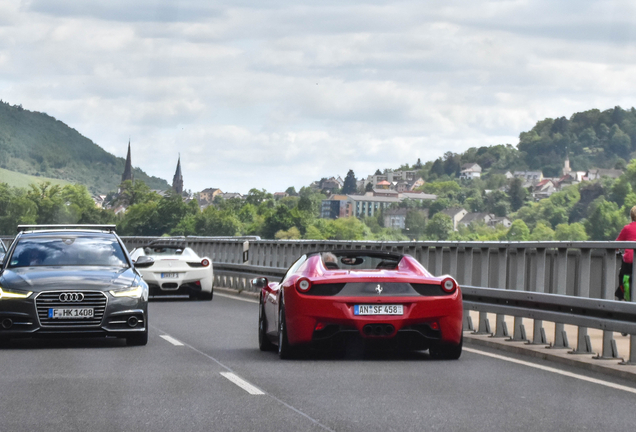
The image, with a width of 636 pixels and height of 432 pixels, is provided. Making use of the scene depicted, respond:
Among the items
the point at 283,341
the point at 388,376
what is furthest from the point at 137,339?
A: the point at 388,376

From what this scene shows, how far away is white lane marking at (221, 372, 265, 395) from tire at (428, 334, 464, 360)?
2.30 metres

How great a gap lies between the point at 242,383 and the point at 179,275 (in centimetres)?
1417

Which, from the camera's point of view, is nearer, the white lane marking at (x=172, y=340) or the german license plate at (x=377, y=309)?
the german license plate at (x=377, y=309)

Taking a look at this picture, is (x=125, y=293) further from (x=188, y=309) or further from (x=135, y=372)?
(x=188, y=309)

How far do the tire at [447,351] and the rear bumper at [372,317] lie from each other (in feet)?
0.95

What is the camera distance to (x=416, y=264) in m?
11.6

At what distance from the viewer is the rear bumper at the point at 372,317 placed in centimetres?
1084

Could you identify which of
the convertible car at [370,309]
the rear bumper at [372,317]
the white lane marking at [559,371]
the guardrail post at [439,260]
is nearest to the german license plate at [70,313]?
the convertible car at [370,309]

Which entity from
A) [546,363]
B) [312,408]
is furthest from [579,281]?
[312,408]

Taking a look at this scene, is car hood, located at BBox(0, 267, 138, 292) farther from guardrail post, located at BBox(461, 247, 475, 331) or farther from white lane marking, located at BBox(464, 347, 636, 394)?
guardrail post, located at BBox(461, 247, 475, 331)

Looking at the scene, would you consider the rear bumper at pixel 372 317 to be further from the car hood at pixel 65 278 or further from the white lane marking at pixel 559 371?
the car hood at pixel 65 278

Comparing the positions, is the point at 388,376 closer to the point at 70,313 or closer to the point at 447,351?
the point at 447,351

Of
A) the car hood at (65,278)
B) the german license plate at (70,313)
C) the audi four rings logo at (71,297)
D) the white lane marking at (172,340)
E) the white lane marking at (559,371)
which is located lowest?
the white lane marking at (172,340)

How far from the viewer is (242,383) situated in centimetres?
944
